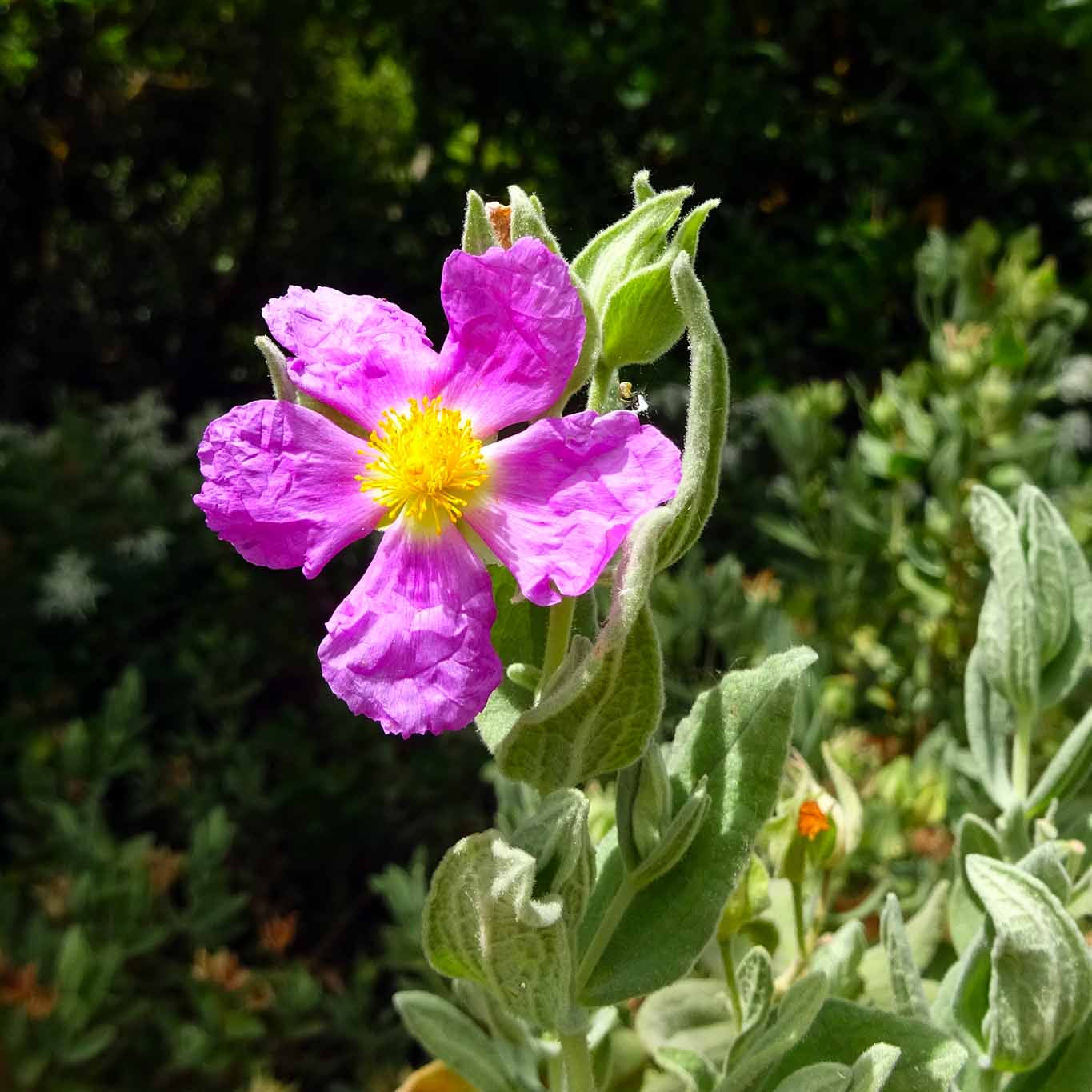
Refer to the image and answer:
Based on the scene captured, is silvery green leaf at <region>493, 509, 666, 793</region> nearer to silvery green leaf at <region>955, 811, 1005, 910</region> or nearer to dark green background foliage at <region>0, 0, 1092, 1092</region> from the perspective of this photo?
silvery green leaf at <region>955, 811, 1005, 910</region>

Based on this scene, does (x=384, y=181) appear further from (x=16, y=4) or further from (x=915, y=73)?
(x=915, y=73)

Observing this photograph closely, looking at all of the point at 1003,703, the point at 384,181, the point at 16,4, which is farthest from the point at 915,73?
the point at 1003,703

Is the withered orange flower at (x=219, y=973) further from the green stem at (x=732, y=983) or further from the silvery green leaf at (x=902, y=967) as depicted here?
the silvery green leaf at (x=902, y=967)

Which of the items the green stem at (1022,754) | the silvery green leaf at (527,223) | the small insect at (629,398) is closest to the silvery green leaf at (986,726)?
the green stem at (1022,754)

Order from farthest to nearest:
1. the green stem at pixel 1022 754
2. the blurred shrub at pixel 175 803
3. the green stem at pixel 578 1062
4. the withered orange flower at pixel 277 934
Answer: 1. the withered orange flower at pixel 277 934
2. the blurred shrub at pixel 175 803
3. the green stem at pixel 1022 754
4. the green stem at pixel 578 1062

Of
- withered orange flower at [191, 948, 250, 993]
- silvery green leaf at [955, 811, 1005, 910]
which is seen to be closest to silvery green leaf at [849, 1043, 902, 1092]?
silvery green leaf at [955, 811, 1005, 910]
